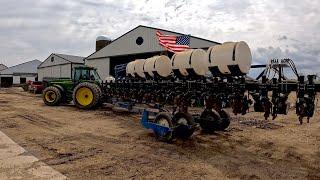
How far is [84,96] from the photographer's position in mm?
18031

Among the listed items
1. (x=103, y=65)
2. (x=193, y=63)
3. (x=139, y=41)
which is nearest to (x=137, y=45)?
(x=139, y=41)

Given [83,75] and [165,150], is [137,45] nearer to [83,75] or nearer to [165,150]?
[83,75]

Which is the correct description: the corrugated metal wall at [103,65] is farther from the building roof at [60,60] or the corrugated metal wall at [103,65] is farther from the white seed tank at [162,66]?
the white seed tank at [162,66]

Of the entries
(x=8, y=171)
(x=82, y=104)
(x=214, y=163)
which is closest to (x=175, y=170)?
(x=214, y=163)

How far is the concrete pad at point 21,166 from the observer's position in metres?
6.38

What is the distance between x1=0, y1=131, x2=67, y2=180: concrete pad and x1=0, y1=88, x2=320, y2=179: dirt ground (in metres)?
0.22

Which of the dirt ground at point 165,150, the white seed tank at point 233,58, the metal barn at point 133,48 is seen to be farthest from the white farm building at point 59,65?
the white seed tank at point 233,58

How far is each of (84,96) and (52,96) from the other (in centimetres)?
303

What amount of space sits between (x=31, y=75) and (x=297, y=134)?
6397 centimetres

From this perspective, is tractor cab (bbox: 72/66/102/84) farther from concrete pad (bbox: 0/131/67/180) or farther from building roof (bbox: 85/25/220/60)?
concrete pad (bbox: 0/131/67/180)

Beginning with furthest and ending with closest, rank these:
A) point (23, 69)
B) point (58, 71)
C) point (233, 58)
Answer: point (23, 69) → point (58, 71) → point (233, 58)

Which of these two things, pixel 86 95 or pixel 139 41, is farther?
pixel 139 41

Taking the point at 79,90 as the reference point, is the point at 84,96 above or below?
below

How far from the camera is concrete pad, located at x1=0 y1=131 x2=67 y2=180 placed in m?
6.38
